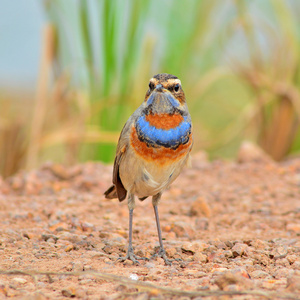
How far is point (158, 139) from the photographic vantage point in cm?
366

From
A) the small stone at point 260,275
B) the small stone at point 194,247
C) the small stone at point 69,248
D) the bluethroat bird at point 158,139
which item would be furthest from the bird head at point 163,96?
the small stone at point 260,275

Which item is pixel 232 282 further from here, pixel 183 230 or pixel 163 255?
pixel 183 230

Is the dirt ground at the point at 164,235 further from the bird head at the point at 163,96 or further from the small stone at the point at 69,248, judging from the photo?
the bird head at the point at 163,96

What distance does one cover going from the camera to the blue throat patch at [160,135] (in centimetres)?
367

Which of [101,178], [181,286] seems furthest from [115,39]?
[181,286]

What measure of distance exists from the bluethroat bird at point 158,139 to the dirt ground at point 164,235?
0.37 m

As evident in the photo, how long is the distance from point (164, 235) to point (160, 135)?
3.81 ft

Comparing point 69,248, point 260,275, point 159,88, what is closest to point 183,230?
point 69,248

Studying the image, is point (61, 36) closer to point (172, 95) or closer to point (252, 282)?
point (172, 95)

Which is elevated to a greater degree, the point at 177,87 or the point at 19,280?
the point at 177,87

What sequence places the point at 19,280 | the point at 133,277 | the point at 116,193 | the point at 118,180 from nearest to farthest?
the point at 19,280 < the point at 133,277 < the point at 118,180 < the point at 116,193

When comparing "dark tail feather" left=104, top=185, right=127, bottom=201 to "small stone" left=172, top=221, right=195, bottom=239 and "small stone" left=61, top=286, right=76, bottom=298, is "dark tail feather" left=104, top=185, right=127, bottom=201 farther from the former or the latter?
"small stone" left=61, top=286, right=76, bottom=298

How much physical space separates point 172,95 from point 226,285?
147 centimetres

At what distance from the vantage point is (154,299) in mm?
2666
